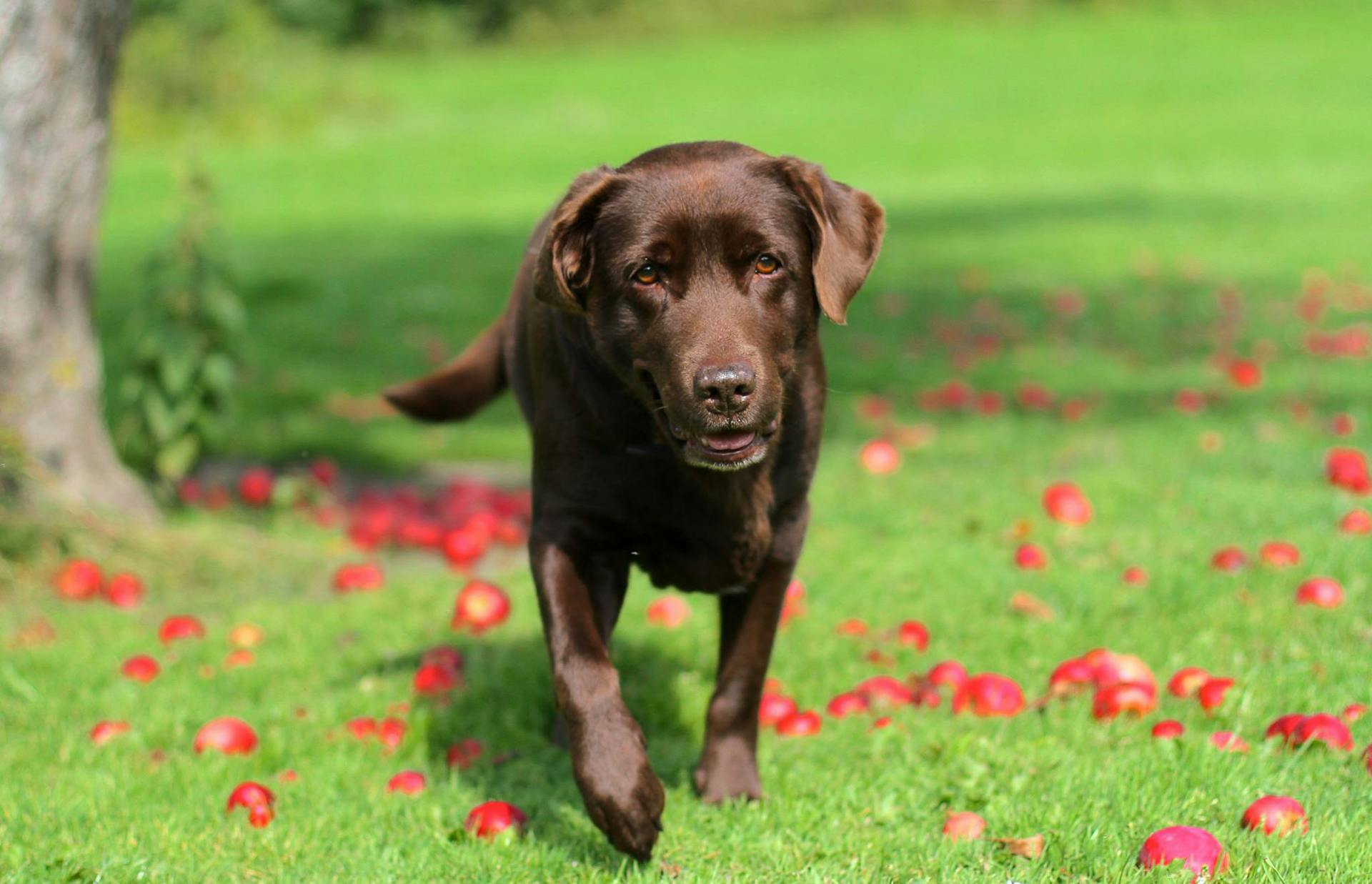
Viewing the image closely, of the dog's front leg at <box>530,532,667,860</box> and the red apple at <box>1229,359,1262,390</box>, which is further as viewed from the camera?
the red apple at <box>1229,359,1262,390</box>

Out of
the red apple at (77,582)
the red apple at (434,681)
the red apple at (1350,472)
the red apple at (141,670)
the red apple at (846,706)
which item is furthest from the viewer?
the red apple at (1350,472)

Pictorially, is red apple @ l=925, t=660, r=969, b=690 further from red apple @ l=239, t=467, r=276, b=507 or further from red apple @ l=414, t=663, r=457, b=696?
red apple @ l=239, t=467, r=276, b=507

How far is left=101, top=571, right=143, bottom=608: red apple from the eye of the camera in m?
5.96

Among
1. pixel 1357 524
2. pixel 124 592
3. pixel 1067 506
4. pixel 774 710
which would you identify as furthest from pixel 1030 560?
pixel 124 592

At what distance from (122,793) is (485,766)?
3.18ft

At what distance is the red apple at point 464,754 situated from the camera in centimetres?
421

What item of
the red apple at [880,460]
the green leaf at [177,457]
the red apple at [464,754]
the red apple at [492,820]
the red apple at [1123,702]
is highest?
the red apple at [1123,702]

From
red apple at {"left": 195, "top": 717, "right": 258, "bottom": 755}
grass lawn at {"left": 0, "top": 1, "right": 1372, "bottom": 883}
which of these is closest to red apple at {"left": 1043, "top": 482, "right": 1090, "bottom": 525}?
grass lawn at {"left": 0, "top": 1, "right": 1372, "bottom": 883}

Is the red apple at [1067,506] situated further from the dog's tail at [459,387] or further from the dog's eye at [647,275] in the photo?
the dog's eye at [647,275]

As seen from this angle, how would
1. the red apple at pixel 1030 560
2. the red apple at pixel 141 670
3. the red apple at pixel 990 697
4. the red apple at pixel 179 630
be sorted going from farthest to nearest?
the red apple at pixel 1030 560 → the red apple at pixel 179 630 → the red apple at pixel 141 670 → the red apple at pixel 990 697

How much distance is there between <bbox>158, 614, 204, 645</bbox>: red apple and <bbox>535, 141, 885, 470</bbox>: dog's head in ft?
7.91

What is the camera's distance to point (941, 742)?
4055 millimetres

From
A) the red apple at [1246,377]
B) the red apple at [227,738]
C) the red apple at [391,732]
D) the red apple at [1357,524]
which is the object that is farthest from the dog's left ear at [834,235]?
the red apple at [1246,377]

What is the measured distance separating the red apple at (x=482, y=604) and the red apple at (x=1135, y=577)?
2307 millimetres
